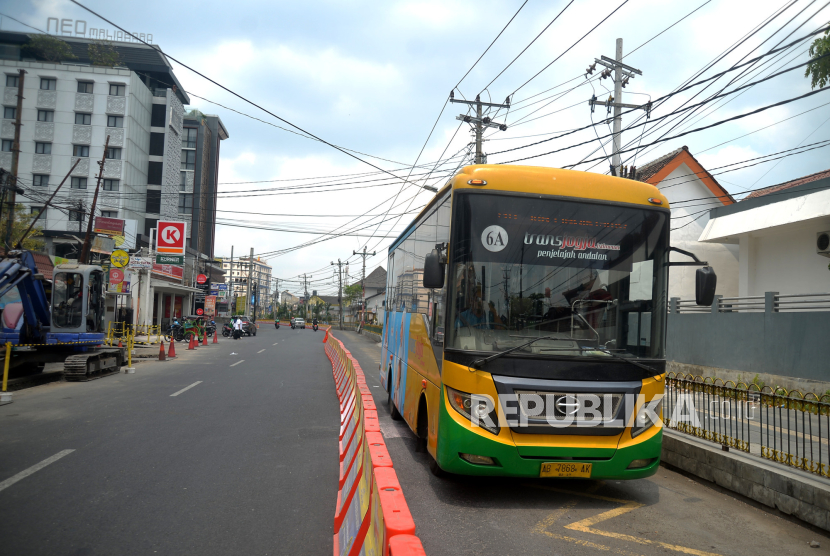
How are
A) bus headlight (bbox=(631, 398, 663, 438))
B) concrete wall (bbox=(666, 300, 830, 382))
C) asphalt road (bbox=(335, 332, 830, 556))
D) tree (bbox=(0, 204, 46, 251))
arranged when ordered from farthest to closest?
tree (bbox=(0, 204, 46, 251)) < concrete wall (bbox=(666, 300, 830, 382)) < bus headlight (bbox=(631, 398, 663, 438)) < asphalt road (bbox=(335, 332, 830, 556))

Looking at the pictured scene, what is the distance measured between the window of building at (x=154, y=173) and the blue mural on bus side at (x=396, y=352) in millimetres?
48008

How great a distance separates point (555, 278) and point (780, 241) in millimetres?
15988

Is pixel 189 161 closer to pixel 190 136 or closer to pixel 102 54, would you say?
pixel 190 136

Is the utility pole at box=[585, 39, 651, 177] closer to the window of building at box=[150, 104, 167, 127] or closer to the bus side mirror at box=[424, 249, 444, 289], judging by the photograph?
the bus side mirror at box=[424, 249, 444, 289]

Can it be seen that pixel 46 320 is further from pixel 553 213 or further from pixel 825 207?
pixel 825 207

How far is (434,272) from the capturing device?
5895 millimetres

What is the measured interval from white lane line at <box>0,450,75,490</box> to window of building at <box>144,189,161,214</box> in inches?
1967

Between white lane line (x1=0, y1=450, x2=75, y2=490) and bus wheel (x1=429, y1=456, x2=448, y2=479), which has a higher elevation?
bus wheel (x1=429, y1=456, x2=448, y2=479)

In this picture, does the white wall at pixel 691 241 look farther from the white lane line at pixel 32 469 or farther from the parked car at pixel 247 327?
the parked car at pixel 247 327

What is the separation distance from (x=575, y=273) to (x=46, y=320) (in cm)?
1513

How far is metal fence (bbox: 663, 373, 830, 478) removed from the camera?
6.00 m

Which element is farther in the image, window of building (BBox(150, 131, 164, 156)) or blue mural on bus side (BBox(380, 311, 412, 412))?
window of building (BBox(150, 131, 164, 156))

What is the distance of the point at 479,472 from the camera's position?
17.6ft

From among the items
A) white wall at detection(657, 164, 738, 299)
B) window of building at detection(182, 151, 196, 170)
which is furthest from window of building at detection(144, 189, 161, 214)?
white wall at detection(657, 164, 738, 299)
